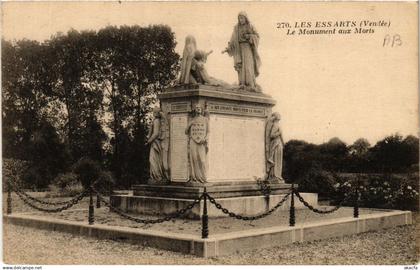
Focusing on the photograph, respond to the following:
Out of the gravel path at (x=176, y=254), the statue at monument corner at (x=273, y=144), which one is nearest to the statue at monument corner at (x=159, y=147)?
the statue at monument corner at (x=273, y=144)

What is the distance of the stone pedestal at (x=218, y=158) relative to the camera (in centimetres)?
1491

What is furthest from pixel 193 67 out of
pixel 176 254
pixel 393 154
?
pixel 393 154

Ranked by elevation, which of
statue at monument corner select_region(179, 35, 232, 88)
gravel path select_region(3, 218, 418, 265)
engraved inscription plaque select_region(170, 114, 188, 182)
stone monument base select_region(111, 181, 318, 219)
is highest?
statue at monument corner select_region(179, 35, 232, 88)

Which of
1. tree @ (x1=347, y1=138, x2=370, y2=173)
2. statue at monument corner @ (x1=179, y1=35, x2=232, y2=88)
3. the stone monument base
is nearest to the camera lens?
the stone monument base

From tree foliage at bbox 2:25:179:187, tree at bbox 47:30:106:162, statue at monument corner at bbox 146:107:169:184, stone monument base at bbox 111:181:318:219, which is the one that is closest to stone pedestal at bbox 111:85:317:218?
stone monument base at bbox 111:181:318:219

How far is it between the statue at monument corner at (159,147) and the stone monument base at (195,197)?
0.37 metres

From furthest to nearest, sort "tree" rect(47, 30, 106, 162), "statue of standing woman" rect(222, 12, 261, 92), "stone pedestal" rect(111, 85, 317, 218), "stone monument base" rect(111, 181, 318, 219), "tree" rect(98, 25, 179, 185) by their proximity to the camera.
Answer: "tree" rect(98, 25, 179, 185) → "tree" rect(47, 30, 106, 162) → "statue of standing woman" rect(222, 12, 261, 92) → "stone pedestal" rect(111, 85, 317, 218) → "stone monument base" rect(111, 181, 318, 219)

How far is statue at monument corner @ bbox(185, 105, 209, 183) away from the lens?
1495cm

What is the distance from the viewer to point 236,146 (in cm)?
1593

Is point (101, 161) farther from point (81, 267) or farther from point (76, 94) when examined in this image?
point (81, 267)

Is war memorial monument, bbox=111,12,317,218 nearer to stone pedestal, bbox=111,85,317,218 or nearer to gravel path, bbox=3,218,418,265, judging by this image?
stone pedestal, bbox=111,85,317,218

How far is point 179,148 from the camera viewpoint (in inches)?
611

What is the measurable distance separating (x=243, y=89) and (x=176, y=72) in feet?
41.8

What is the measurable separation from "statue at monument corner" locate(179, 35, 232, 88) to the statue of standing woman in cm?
141
